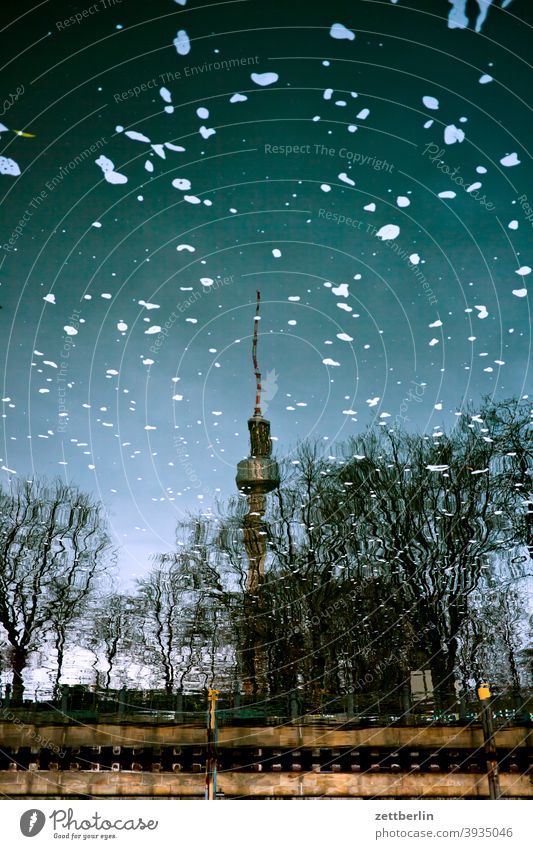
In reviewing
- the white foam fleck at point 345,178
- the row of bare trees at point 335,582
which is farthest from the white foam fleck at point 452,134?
the row of bare trees at point 335,582

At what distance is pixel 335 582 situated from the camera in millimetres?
25891

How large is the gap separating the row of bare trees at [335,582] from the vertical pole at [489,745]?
6398 millimetres

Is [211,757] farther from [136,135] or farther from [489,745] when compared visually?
[136,135]

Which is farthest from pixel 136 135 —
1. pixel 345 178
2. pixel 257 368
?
pixel 257 368

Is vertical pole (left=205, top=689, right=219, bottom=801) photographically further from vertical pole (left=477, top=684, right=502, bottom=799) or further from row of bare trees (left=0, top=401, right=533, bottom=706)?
row of bare trees (left=0, top=401, right=533, bottom=706)

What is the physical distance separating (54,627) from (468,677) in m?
16.4

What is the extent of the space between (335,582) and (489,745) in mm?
11075

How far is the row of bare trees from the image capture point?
2398cm

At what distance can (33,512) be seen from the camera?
26.2 meters

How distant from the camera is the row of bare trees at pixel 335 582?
944 inches

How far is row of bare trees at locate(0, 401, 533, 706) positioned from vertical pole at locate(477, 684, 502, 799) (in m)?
6.40

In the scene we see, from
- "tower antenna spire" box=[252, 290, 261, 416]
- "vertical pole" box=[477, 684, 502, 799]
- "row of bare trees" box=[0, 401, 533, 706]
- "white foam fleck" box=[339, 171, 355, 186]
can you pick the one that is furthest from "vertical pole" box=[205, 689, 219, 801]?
"white foam fleck" box=[339, 171, 355, 186]

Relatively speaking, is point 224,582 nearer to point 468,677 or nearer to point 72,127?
point 468,677

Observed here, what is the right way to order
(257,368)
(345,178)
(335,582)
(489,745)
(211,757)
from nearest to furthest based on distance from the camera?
(489,745)
(211,757)
(345,178)
(335,582)
(257,368)
